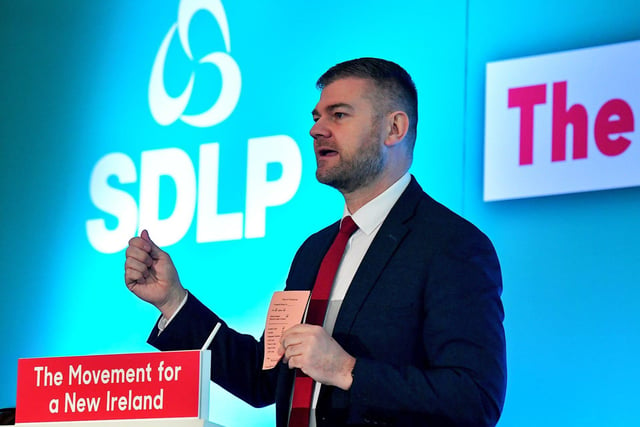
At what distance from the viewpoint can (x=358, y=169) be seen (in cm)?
265

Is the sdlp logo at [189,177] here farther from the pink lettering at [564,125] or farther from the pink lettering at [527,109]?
the pink lettering at [564,125]

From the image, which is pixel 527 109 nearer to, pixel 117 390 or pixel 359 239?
pixel 359 239

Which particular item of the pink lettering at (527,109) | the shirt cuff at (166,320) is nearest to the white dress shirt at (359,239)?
the shirt cuff at (166,320)

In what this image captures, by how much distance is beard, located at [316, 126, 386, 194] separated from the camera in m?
2.64

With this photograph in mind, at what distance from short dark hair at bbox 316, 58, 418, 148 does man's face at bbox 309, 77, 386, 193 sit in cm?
3

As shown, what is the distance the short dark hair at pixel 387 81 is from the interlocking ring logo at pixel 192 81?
1480 millimetres

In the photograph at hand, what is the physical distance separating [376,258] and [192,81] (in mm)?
2110

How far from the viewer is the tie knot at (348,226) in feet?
8.63

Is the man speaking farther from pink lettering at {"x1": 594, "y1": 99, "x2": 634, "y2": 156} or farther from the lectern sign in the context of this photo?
pink lettering at {"x1": 594, "y1": 99, "x2": 634, "y2": 156}

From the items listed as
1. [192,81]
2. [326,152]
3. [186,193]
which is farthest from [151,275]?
[192,81]

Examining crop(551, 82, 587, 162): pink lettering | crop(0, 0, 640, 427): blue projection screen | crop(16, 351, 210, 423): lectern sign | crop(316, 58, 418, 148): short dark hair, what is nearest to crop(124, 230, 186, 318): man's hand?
crop(16, 351, 210, 423): lectern sign

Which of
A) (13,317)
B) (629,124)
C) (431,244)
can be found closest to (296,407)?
(431,244)

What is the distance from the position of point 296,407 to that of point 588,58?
1.66m

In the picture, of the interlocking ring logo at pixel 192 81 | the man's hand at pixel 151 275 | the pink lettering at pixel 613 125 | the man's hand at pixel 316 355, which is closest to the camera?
the man's hand at pixel 316 355
